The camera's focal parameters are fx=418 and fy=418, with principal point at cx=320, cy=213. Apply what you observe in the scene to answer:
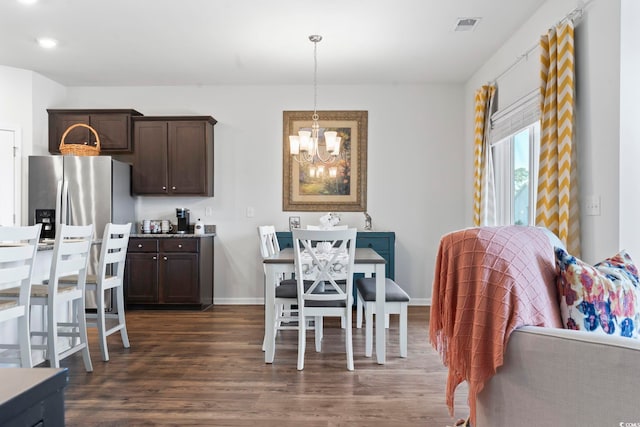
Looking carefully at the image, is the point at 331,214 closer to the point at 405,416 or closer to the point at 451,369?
the point at 405,416

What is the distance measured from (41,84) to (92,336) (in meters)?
3.08

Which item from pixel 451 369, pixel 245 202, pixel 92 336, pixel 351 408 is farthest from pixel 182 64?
pixel 451 369

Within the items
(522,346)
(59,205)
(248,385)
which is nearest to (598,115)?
(522,346)

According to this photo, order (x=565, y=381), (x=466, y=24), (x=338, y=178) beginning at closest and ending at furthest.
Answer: (x=565, y=381) < (x=466, y=24) < (x=338, y=178)

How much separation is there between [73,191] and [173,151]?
113 centimetres

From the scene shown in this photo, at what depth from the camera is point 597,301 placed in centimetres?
136

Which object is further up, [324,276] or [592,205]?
[592,205]

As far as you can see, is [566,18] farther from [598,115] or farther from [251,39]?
[251,39]

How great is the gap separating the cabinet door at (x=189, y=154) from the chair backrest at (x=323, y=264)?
90.9 inches

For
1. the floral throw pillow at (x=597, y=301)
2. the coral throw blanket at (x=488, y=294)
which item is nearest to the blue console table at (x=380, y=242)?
the coral throw blanket at (x=488, y=294)

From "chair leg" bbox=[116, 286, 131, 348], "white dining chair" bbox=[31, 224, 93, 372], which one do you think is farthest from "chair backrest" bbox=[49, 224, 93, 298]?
"chair leg" bbox=[116, 286, 131, 348]

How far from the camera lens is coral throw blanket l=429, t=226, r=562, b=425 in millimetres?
1330

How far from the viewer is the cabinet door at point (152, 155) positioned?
16.1 feet

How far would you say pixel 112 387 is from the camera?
2.55 metres
